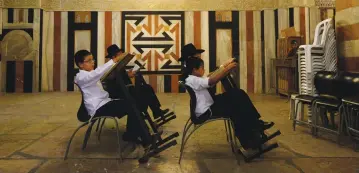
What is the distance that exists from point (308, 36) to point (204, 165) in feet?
22.2

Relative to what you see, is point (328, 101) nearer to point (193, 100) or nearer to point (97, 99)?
point (193, 100)

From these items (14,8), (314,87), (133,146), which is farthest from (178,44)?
(133,146)

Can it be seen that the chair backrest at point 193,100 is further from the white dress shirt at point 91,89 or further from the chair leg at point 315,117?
the chair leg at point 315,117

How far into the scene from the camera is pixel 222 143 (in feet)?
11.7

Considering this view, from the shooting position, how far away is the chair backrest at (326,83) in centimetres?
368

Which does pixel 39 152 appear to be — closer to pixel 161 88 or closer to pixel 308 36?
pixel 161 88

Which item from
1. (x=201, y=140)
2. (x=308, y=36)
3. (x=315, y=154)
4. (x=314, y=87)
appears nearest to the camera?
(x=315, y=154)

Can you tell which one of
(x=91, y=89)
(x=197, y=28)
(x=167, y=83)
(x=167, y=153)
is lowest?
(x=167, y=153)

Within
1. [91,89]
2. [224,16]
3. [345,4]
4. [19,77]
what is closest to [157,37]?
[224,16]

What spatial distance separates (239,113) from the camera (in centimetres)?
289

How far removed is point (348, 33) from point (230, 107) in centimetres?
240

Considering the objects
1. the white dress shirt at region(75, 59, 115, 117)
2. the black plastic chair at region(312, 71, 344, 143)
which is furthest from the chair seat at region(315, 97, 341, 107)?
the white dress shirt at region(75, 59, 115, 117)

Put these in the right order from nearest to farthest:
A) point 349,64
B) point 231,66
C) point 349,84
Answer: point 231,66 → point 349,84 → point 349,64

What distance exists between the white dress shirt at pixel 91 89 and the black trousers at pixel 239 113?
1.09m
